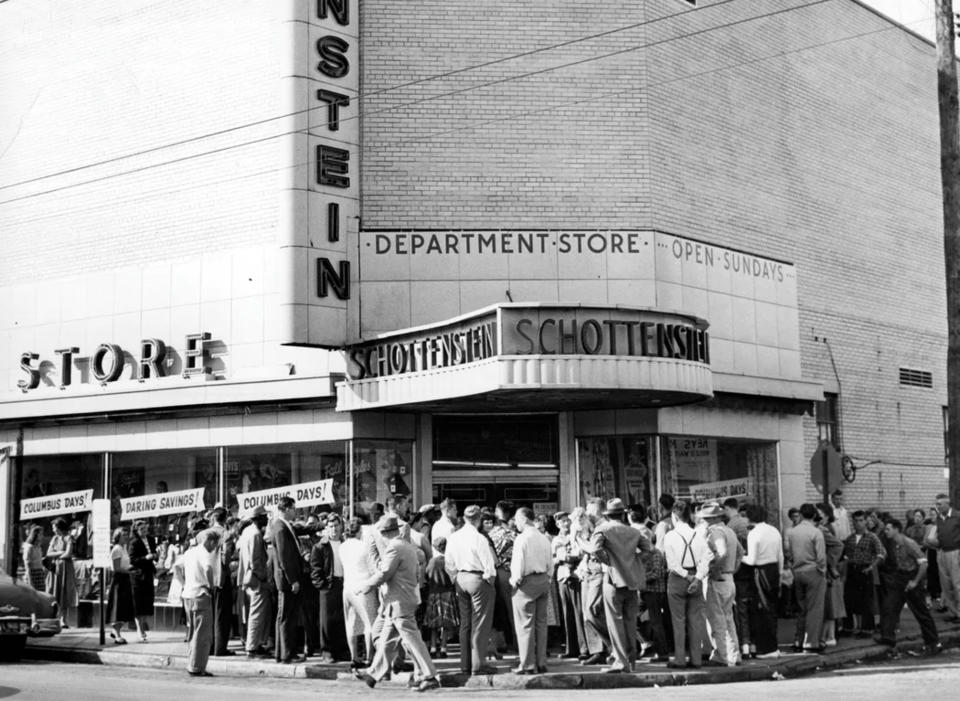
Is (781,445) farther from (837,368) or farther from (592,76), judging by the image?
(592,76)

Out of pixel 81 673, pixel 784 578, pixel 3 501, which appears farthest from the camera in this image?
pixel 3 501

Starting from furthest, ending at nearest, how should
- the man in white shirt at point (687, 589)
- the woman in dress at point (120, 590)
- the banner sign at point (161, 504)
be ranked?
the banner sign at point (161, 504) → the woman in dress at point (120, 590) → the man in white shirt at point (687, 589)

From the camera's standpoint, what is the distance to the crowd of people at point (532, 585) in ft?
46.5

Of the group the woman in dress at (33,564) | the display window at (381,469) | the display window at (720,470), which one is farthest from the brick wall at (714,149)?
the woman in dress at (33,564)

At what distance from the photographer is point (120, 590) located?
61.9 ft

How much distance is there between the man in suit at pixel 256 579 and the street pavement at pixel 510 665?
312mm

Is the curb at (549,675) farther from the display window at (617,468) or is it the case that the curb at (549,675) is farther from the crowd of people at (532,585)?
the display window at (617,468)

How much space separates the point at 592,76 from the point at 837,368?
829cm

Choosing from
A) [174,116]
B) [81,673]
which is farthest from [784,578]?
[174,116]

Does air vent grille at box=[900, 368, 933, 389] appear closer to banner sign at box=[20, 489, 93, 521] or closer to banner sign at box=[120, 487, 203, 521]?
banner sign at box=[120, 487, 203, 521]

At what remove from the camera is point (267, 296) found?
20.8 metres

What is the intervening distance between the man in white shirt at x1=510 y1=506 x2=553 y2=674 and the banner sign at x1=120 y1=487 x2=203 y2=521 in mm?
8648

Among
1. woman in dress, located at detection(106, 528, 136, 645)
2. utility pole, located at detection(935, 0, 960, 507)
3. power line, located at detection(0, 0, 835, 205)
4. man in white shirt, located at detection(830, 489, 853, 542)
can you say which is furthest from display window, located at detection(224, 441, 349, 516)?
utility pole, located at detection(935, 0, 960, 507)

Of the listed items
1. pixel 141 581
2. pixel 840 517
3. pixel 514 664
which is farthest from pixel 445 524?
pixel 840 517
